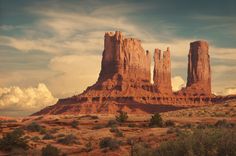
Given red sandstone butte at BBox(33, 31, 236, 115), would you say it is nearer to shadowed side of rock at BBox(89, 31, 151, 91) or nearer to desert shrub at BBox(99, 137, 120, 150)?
shadowed side of rock at BBox(89, 31, 151, 91)

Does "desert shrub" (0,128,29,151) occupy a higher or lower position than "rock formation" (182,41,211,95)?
lower

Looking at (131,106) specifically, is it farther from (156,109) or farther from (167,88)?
(167,88)

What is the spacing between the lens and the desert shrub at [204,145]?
1340 cm

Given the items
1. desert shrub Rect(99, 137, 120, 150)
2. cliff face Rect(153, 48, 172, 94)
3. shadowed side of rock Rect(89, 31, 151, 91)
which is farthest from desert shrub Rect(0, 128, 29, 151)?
cliff face Rect(153, 48, 172, 94)

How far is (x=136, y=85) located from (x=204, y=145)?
385 feet

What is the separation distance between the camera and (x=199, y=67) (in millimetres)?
156625

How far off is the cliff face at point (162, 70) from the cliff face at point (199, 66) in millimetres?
6810

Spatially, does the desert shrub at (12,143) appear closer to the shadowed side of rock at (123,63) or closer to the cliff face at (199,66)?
the shadowed side of rock at (123,63)

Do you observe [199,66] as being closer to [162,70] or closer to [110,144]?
[162,70]

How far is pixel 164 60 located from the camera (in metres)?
161

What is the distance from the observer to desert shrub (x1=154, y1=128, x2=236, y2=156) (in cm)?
1340

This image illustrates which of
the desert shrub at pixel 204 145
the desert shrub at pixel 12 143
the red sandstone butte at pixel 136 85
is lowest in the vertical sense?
the desert shrub at pixel 12 143

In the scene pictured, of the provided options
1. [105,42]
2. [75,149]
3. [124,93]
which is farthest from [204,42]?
[75,149]

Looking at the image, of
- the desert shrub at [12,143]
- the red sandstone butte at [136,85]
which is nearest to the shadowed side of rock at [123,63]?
the red sandstone butte at [136,85]
